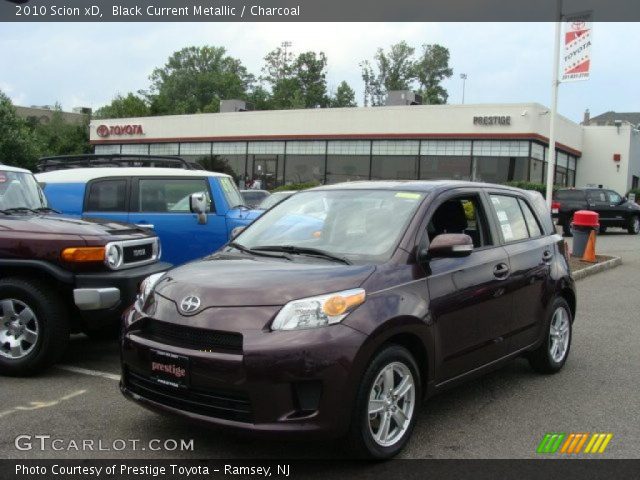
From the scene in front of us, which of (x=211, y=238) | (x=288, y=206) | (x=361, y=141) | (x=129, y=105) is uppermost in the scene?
(x=129, y=105)

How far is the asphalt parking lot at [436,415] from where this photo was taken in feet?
13.5

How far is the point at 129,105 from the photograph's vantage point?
72.6 meters

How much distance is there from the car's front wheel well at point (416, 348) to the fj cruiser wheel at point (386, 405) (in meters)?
0.06

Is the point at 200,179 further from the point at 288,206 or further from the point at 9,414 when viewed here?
the point at 9,414

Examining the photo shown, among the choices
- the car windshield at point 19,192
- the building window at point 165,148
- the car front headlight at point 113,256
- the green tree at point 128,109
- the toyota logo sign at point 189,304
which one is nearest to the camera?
the toyota logo sign at point 189,304

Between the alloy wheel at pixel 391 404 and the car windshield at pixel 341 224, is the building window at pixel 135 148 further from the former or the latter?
the alloy wheel at pixel 391 404

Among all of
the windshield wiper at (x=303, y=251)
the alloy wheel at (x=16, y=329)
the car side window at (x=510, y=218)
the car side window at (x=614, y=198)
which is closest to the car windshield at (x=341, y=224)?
the windshield wiper at (x=303, y=251)

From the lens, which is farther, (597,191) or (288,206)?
(597,191)

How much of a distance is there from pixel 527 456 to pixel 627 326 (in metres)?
4.87

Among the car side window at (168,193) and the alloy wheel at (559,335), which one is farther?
the car side window at (168,193)

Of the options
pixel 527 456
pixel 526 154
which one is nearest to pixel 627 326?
pixel 527 456

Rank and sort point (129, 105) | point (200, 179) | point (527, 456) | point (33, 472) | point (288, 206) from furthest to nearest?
point (129, 105) < point (200, 179) < point (288, 206) < point (527, 456) < point (33, 472)

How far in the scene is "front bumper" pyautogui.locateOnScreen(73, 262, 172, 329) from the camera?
17.9ft

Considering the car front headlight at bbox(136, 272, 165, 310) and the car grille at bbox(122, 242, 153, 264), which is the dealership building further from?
the car front headlight at bbox(136, 272, 165, 310)
